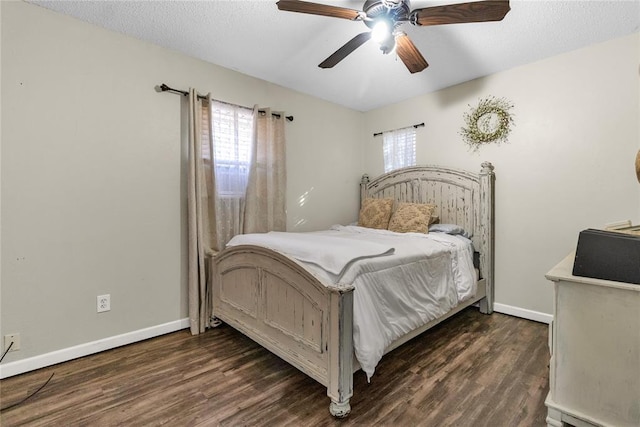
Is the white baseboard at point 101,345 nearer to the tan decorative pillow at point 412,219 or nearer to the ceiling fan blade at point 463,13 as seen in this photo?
the tan decorative pillow at point 412,219

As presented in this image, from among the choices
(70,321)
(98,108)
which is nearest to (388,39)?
(98,108)

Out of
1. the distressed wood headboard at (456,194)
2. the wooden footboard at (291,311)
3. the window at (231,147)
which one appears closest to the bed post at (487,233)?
the distressed wood headboard at (456,194)

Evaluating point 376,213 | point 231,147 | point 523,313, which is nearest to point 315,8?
point 231,147

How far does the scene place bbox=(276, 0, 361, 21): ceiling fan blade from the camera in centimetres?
156

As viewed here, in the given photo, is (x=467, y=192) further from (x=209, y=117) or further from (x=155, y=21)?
(x=155, y=21)

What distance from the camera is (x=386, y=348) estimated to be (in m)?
1.74

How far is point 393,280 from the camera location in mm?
1850

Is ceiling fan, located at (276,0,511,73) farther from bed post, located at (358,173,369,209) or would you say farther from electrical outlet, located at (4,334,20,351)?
electrical outlet, located at (4,334,20,351)

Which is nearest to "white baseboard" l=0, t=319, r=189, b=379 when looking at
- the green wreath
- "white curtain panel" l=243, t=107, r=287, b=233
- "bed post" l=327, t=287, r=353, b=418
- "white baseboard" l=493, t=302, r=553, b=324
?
"white curtain panel" l=243, t=107, r=287, b=233

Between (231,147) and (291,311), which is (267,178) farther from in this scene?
(291,311)

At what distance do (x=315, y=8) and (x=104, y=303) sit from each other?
2460mm

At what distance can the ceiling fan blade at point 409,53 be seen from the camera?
73.5 inches

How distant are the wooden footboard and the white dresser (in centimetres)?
86

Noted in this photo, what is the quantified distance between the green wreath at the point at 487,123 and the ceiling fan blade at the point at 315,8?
199cm
